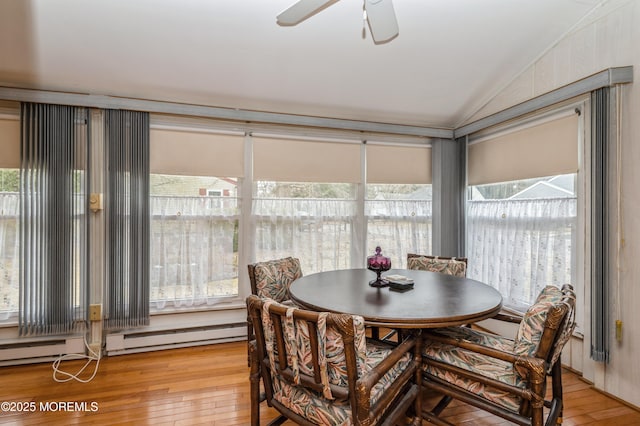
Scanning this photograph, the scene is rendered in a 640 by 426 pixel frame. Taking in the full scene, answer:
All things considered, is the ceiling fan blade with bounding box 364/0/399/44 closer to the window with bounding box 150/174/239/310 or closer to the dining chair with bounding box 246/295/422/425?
the dining chair with bounding box 246/295/422/425

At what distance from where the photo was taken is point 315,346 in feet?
4.28

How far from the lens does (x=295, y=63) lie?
2.80 metres

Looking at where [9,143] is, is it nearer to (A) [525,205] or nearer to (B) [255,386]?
(B) [255,386]

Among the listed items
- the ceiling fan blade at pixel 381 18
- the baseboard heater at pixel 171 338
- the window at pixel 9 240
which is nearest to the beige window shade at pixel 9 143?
the window at pixel 9 240

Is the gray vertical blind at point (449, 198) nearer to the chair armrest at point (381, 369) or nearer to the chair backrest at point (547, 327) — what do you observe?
the chair backrest at point (547, 327)

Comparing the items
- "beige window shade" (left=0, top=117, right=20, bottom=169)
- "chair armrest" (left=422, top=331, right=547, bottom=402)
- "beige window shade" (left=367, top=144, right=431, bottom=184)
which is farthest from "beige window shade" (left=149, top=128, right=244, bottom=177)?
"chair armrest" (left=422, top=331, right=547, bottom=402)

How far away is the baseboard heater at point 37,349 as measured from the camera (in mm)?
2715

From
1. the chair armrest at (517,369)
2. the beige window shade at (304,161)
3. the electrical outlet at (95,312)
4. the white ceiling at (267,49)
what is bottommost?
the electrical outlet at (95,312)

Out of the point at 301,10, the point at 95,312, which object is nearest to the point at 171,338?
the point at 95,312

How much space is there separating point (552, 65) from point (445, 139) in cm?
128

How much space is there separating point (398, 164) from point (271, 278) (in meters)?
2.14

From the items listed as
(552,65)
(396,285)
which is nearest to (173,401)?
(396,285)

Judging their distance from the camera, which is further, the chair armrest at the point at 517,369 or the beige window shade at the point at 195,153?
the beige window shade at the point at 195,153

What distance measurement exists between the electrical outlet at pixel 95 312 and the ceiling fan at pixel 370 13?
278 centimetres
